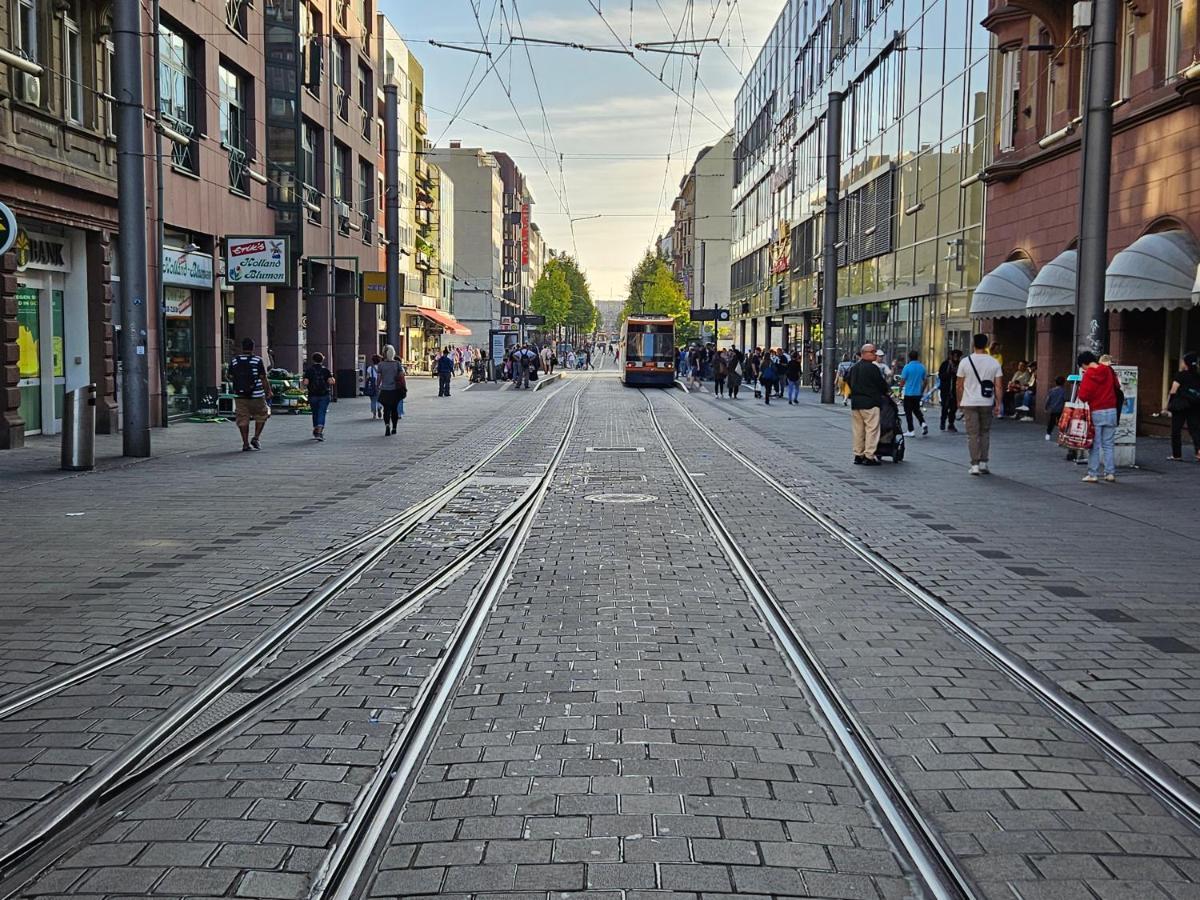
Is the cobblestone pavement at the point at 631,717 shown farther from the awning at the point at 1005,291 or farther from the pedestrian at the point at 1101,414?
the awning at the point at 1005,291

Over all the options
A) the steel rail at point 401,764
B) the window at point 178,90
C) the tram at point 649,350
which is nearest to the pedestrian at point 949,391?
Answer: the window at point 178,90

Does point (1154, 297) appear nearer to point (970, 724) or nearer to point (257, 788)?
point (970, 724)

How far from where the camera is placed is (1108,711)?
5.63 m

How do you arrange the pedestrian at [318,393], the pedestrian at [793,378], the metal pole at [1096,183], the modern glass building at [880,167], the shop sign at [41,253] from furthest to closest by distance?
the pedestrian at [793,378] → the modern glass building at [880,167] → the pedestrian at [318,393] → the shop sign at [41,253] → the metal pole at [1096,183]

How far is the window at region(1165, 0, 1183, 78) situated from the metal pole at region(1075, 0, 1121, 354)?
4.21m

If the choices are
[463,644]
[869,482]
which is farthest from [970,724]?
[869,482]

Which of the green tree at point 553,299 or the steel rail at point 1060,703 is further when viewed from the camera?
the green tree at point 553,299

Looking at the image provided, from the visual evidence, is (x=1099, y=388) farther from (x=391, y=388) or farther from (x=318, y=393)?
(x=318, y=393)

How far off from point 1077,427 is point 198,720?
13.3 m

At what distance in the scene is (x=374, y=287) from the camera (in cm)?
3653

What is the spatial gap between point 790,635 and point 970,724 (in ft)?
5.73

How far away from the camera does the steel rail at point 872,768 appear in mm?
3818

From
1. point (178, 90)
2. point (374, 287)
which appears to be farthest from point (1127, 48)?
point (374, 287)

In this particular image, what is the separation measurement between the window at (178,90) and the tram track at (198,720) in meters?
18.9
